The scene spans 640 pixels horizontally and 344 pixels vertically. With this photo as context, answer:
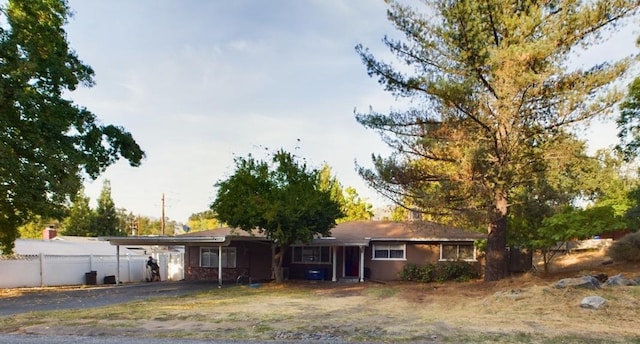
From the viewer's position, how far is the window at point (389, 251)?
2277cm

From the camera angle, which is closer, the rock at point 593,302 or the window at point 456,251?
the rock at point 593,302

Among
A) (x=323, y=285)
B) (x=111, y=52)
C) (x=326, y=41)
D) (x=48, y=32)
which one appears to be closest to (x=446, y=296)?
(x=323, y=285)

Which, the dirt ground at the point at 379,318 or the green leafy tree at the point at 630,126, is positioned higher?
the green leafy tree at the point at 630,126

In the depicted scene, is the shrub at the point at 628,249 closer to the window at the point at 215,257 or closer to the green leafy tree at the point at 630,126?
the green leafy tree at the point at 630,126

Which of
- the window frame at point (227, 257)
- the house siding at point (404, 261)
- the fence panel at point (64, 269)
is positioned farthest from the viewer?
the window frame at point (227, 257)

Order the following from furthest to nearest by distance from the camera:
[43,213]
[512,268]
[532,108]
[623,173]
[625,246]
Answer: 1. [623,173]
2. [512,268]
3. [625,246]
4. [43,213]
5. [532,108]

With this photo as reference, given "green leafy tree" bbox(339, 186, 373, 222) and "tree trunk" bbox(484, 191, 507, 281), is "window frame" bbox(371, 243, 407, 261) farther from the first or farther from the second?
"green leafy tree" bbox(339, 186, 373, 222)

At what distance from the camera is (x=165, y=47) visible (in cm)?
1648

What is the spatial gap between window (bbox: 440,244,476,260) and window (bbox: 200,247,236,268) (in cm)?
1076

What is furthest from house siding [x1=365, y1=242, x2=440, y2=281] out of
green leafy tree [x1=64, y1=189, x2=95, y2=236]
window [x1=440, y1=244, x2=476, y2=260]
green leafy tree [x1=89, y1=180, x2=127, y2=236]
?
green leafy tree [x1=64, y1=189, x2=95, y2=236]

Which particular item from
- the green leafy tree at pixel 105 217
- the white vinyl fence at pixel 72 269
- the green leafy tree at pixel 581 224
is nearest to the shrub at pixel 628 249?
the green leafy tree at pixel 581 224

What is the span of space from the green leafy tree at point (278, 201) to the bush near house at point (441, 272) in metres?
4.59

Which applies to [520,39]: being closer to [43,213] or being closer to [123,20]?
[123,20]

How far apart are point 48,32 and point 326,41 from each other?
9854 millimetres
